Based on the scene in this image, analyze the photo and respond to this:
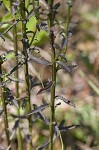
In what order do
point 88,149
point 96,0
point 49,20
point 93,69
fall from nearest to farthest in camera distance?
point 49,20 < point 88,149 < point 93,69 < point 96,0

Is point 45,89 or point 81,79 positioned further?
point 81,79

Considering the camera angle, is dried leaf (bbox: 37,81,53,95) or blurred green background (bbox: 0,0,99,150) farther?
blurred green background (bbox: 0,0,99,150)

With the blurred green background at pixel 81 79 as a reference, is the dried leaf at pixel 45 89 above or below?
below

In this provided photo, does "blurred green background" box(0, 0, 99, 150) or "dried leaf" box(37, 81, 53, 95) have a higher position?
"blurred green background" box(0, 0, 99, 150)

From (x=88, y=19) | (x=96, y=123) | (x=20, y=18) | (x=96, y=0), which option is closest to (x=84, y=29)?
(x=88, y=19)

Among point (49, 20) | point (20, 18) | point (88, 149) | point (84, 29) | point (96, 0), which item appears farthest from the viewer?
point (96, 0)

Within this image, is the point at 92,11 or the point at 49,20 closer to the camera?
the point at 49,20

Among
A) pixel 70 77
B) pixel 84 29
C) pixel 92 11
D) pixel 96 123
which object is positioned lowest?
pixel 96 123

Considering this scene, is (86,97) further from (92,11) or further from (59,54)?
(59,54)

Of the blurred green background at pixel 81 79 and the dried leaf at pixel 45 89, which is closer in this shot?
the dried leaf at pixel 45 89

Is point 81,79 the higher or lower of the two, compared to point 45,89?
higher

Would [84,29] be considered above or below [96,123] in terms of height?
above
